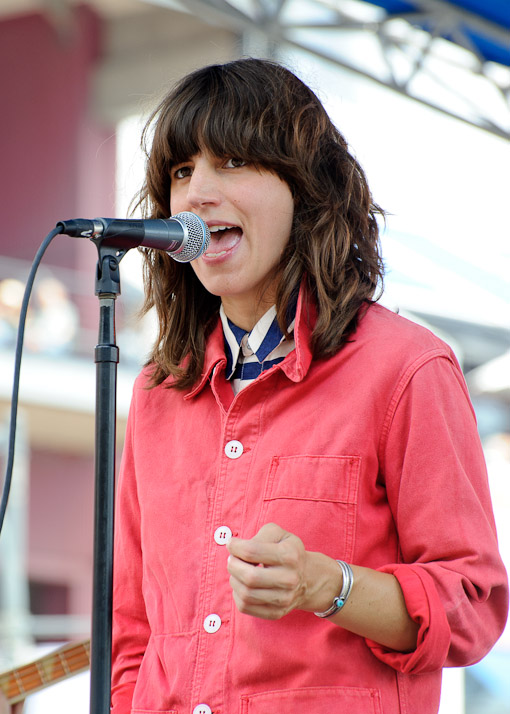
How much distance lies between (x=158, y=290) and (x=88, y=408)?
28.7 feet

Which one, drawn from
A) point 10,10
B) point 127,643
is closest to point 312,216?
point 127,643

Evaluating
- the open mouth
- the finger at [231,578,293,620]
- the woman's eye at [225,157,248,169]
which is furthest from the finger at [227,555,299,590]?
the woman's eye at [225,157,248,169]

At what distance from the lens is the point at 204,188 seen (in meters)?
1.52

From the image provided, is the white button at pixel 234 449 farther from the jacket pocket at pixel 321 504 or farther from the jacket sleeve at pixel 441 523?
the jacket sleeve at pixel 441 523

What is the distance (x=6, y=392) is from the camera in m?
9.87

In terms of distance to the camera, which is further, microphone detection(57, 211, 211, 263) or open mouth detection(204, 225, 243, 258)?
open mouth detection(204, 225, 243, 258)

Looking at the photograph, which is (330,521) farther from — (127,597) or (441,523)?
(127,597)

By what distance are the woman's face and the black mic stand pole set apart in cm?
33

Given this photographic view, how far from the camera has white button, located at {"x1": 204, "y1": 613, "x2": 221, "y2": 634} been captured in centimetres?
141

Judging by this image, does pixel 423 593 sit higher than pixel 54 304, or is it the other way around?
pixel 54 304

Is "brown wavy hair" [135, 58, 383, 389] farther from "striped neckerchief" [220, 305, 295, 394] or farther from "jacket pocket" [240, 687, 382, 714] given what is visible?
"jacket pocket" [240, 687, 382, 714]

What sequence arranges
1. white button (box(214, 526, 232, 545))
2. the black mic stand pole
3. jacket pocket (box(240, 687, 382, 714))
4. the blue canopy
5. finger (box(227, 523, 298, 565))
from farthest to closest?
the blue canopy, white button (box(214, 526, 232, 545)), jacket pocket (box(240, 687, 382, 714)), the black mic stand pole, finger (box(227, 523, 298, 565))

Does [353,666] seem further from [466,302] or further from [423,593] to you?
[466,302]

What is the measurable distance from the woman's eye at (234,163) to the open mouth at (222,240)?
0.32ft
